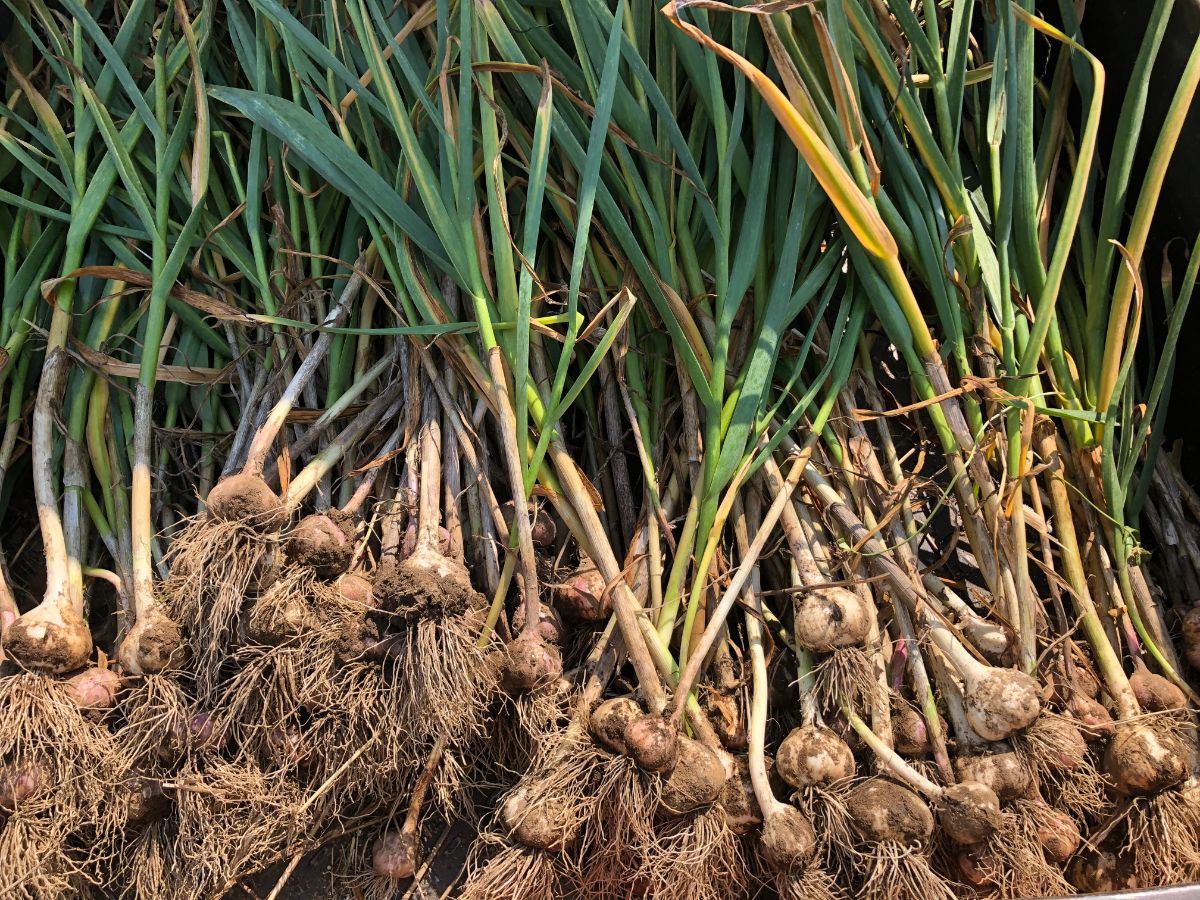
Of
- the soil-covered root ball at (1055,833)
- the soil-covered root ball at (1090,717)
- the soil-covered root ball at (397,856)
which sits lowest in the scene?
the soil-covered root ball at (397,856)

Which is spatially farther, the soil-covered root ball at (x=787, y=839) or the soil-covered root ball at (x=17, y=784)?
the soil-covered root ball at (x=17, y=784)

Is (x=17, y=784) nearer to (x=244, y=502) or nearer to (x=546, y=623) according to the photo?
(x=244, y=502)

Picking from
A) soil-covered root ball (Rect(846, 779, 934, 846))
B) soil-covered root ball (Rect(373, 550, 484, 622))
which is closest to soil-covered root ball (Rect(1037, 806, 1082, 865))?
soil-covered root ball (Rect(846, 779, 934, 846))

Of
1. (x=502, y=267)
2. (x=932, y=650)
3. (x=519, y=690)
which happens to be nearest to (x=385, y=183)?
(x=502, y=267)

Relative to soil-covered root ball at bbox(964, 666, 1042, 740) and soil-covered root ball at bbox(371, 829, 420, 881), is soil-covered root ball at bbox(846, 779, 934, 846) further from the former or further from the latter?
soil-covered root ball at bbox(371, 829, 420, 881)

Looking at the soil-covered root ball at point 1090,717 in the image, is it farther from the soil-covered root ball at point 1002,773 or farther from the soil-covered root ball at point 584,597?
the soil-covered root ball at point 584,597

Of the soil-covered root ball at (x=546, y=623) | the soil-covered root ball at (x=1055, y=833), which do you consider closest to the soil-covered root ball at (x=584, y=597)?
the soil-covered root ball at (x=546, y=623)
